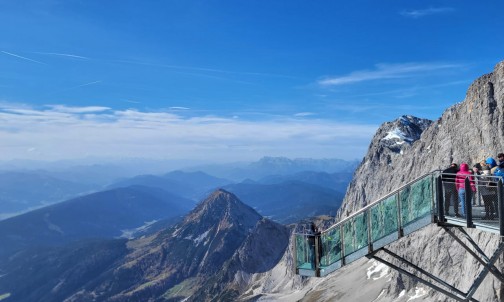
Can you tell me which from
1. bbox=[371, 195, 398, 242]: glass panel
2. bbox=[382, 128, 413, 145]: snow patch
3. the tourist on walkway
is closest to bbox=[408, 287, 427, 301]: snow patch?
bbox=[371, 195, 398, 242]: glass panel

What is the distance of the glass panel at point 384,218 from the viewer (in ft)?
58.0

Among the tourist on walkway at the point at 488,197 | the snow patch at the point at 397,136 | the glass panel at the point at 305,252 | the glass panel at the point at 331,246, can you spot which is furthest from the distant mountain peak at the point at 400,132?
the tourist on walkway at the point at 488,197

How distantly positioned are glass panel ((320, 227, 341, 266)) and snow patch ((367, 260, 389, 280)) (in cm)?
10783

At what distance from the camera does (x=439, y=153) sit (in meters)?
107

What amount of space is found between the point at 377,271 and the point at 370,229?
380ft

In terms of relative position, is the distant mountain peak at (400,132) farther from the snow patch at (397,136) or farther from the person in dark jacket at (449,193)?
the person in dark jacket at (449,193)

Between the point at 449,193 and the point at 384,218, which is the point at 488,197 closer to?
the point at 449,193

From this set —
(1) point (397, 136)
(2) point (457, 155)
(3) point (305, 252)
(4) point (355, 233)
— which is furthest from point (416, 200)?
(1) point (397, 136)

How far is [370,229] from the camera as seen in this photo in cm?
1822

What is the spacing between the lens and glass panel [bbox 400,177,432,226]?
16703mm

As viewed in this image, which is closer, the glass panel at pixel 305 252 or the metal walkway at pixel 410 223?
the metal walkway at pixel 410 223

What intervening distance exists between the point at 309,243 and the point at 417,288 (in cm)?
8707

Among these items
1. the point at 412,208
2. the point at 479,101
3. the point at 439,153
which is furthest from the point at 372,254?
the point at 439,153

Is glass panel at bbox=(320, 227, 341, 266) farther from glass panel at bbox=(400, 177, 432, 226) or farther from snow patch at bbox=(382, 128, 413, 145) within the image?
snow patch at bbox=(382, 128, 413, 145)
